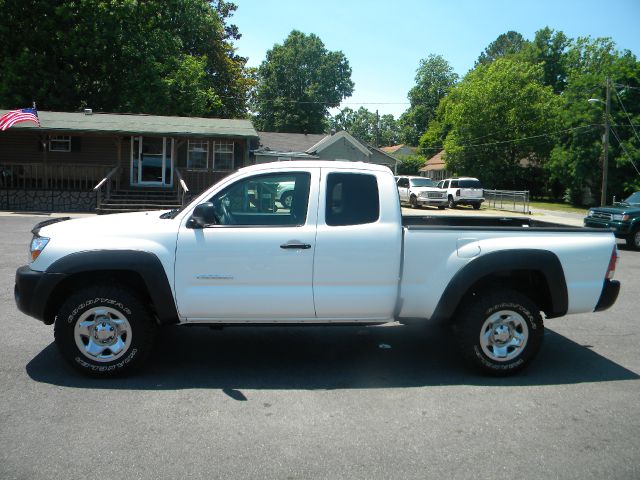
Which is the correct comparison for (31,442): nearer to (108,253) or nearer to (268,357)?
(108,253)

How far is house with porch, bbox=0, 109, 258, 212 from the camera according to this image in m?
23.5

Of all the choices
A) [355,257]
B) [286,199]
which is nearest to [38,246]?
[286,199]

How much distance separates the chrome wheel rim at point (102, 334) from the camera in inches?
200

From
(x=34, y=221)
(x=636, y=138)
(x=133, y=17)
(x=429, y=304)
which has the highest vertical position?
→ (x=133, y=17)

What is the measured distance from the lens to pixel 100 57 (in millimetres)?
31047

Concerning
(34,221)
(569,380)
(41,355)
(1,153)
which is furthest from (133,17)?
(569,380)

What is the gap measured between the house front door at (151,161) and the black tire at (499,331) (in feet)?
69.8

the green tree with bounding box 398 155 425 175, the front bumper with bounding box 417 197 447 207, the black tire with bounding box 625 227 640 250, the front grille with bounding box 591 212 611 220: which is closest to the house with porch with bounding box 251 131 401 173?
the front bumper with bounding box 417 197 447 207

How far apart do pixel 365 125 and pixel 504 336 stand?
392ft

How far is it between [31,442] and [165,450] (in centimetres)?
89

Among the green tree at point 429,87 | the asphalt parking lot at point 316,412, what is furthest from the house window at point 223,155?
the green tree at point 429,87

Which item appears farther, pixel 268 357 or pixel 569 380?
pixel 268 357

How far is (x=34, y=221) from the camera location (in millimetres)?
19203

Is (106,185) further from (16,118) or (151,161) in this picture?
(16,118)
